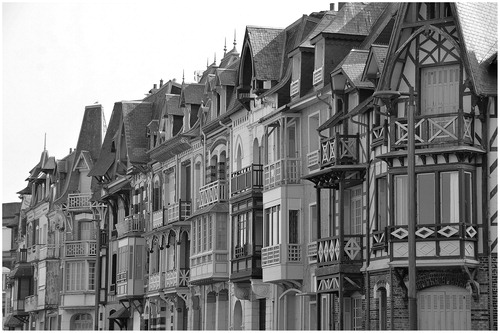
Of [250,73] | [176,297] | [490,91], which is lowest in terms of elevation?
[176,297]

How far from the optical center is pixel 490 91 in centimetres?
4331

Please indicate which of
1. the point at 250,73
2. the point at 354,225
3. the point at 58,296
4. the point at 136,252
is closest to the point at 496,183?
the point at 354,225

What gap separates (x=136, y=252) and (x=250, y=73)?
2052cm

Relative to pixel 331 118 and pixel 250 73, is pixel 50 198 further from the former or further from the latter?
pixel 331 118

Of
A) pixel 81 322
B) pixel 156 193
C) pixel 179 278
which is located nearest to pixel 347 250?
pixel 179 278

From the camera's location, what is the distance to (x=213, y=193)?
6450 centimetres

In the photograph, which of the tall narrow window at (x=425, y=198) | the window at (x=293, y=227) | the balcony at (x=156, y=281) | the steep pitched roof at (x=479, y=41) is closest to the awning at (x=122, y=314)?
the balcony at (x=156, y=281)

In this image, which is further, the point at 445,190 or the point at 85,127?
the point at 85,127

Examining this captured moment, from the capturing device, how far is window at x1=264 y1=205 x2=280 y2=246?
5491 cm

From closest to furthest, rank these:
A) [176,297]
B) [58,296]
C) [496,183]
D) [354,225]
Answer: [496,183], [354,225], [176,297], [58,296]

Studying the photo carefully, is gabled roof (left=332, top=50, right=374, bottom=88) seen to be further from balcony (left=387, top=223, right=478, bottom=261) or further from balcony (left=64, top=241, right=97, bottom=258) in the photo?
balcony (left=64, top=241, right=97, bottom=258)

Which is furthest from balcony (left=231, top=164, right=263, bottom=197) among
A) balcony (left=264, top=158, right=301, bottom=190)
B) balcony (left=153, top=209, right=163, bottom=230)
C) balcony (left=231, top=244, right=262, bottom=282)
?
balcony (left=153, top=209, right=163, bottom=230)

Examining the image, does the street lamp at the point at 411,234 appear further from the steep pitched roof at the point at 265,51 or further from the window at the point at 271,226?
the steep pitched roof at the point at 265,51

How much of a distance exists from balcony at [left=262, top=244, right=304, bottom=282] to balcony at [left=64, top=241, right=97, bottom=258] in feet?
118
